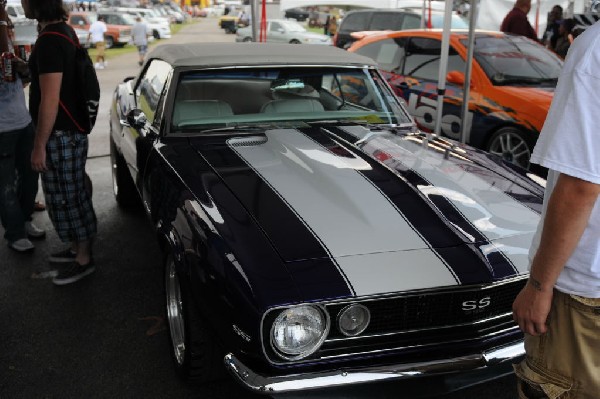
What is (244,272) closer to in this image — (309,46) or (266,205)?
(266,205)

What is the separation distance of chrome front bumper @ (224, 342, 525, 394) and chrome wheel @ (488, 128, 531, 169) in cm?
402

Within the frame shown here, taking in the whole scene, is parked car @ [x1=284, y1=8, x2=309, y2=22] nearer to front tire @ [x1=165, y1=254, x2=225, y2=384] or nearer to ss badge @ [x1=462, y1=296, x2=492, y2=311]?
front tire @ [x1=165, y1=254, x2=225, y2=384]

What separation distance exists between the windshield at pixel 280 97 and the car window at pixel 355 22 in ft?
39.6

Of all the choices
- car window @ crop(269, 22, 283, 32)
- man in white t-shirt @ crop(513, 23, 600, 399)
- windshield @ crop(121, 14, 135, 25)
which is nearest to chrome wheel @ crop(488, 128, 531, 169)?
man in white t-shirt @ crop(513, 23, 600, 399)

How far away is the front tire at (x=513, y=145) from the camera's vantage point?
5922 millimetres

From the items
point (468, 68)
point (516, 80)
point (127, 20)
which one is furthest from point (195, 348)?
point (127, 20)

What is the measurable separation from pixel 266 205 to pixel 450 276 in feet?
2.70

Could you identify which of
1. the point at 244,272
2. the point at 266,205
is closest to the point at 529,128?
the point at 266,205

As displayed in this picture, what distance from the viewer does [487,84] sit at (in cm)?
635

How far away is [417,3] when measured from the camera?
74.0 feet

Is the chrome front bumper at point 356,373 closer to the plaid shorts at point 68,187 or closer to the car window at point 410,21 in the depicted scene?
the plaid shorts at point 68,187

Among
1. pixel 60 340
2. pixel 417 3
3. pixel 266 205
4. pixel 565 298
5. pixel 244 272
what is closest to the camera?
pixel 565 298

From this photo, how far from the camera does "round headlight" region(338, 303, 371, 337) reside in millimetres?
2146

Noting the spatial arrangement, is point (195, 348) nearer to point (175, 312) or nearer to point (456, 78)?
point (175, 312)
